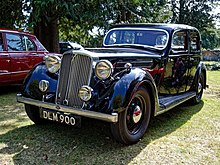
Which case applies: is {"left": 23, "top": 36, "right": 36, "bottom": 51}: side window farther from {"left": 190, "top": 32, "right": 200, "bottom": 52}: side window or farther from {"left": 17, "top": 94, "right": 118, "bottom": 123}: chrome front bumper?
{"left": 190, "top": 32, "right": 200, "bottom": 52}: side window

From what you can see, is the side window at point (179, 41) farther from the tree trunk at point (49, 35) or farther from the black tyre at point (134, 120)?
the tree trunk at point (49, 35)

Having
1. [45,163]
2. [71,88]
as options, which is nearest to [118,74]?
[71,88]

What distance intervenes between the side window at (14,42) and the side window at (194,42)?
13.2ft

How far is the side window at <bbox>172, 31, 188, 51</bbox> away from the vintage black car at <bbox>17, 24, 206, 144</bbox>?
165 mm

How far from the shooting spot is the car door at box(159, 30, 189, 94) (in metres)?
4.65

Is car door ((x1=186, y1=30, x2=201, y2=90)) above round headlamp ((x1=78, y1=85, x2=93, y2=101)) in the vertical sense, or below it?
above

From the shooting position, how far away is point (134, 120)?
3414 mm

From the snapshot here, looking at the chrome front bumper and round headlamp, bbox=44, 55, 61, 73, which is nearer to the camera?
the chrome front bumper

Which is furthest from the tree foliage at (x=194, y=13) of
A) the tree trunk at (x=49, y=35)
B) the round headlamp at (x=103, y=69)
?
the round headlamp at (x=103, y=69)

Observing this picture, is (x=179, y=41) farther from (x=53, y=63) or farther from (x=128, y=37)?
(x=53, y=63)

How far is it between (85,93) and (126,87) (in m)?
0.49

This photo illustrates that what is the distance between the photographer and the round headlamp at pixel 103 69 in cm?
314

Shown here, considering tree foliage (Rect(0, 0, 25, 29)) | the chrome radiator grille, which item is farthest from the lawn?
tree foliage (Rect(0, 0, 25, 29))

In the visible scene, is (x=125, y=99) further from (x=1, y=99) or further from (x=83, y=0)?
(x=83, y=0)
